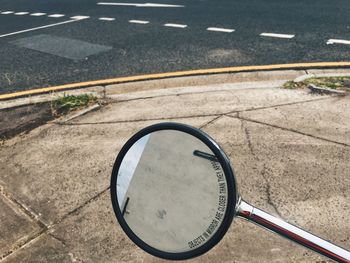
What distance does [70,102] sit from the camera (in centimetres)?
522

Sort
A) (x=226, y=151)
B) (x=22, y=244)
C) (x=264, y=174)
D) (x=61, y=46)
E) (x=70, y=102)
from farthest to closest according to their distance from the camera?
(x=61, y=46), (x=70, y=102), (x=226, y=151), (x=264, y=174), (x=22, y=244)

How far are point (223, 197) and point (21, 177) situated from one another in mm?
2964

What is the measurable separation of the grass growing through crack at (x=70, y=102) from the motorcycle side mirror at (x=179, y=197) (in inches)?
154

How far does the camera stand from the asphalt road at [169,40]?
21.4 feet

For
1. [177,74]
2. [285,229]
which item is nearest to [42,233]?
[285,229]

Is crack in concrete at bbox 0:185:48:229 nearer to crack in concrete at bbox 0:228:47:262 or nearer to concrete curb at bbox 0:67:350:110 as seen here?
crack in concrete at bbox 0:228:47:262

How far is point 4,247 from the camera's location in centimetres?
289

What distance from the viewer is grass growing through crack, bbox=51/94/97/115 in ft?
16.8

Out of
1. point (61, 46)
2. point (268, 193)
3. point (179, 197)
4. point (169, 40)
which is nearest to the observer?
point (179, 197)

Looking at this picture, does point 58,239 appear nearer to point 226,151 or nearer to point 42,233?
point 42,233

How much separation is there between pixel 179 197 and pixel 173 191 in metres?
0.03

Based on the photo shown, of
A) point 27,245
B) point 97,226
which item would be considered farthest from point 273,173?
point 27,245

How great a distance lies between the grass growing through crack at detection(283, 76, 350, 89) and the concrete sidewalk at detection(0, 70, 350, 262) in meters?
0.20

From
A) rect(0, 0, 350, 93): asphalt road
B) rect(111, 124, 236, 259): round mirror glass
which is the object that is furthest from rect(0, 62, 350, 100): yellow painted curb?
rect(111, 124, 236, 259): round mirror glass
